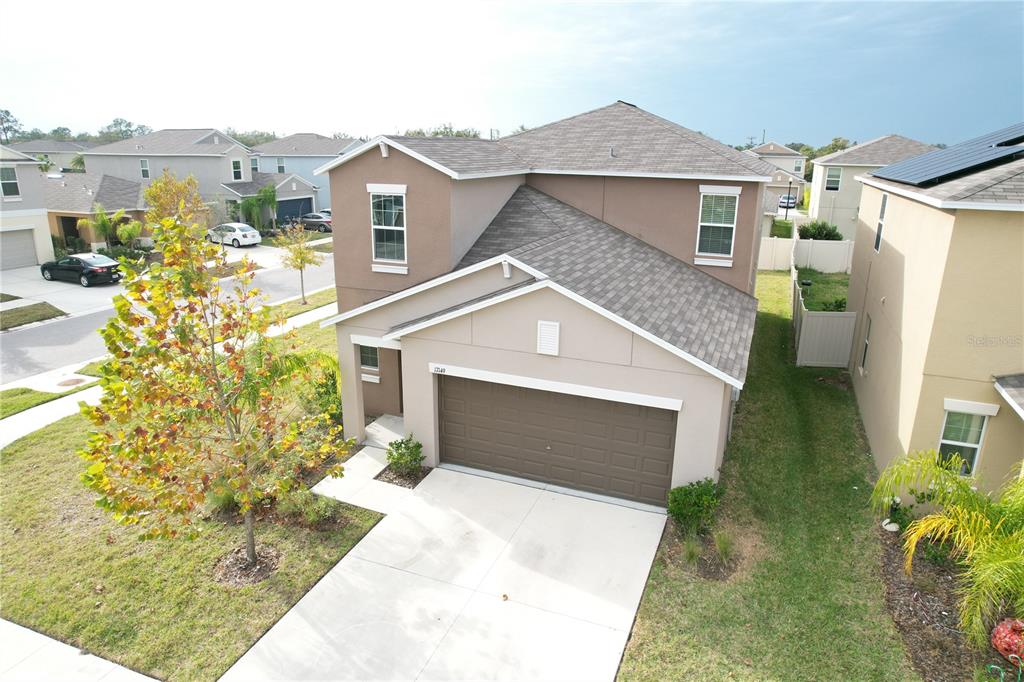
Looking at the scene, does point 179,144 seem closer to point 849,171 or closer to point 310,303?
point 310,303

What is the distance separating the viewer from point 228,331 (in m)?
9.35

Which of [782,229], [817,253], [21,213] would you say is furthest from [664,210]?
[782,229]

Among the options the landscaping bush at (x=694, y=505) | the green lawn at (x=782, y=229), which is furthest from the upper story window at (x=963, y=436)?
the green lawn at (x=782, y=229)

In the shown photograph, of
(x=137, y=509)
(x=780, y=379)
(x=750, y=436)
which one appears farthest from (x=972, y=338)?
(x=137, y=509)

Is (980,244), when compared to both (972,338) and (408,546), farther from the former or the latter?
(408,546)

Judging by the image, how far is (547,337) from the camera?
1159 centimetres

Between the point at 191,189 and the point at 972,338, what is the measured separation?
107 ft

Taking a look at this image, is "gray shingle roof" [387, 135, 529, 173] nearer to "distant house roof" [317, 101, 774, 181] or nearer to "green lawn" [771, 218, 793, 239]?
"distant house roof" [317, 101, 774, 181]

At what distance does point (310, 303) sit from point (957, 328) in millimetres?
23042

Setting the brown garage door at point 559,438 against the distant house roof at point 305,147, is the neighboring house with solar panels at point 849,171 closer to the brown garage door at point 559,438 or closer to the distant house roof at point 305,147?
the brown garage door at point 559,438

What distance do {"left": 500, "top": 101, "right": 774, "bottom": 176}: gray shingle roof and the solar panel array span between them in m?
3.11

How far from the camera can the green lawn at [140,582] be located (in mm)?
8695

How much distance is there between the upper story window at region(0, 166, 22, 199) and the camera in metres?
30.2

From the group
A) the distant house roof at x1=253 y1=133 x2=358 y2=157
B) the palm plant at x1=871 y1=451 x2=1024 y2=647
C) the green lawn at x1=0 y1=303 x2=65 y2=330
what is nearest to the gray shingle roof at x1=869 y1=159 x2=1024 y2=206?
the palm plant at x1=871 y1=451 x2=1024 y2=647
